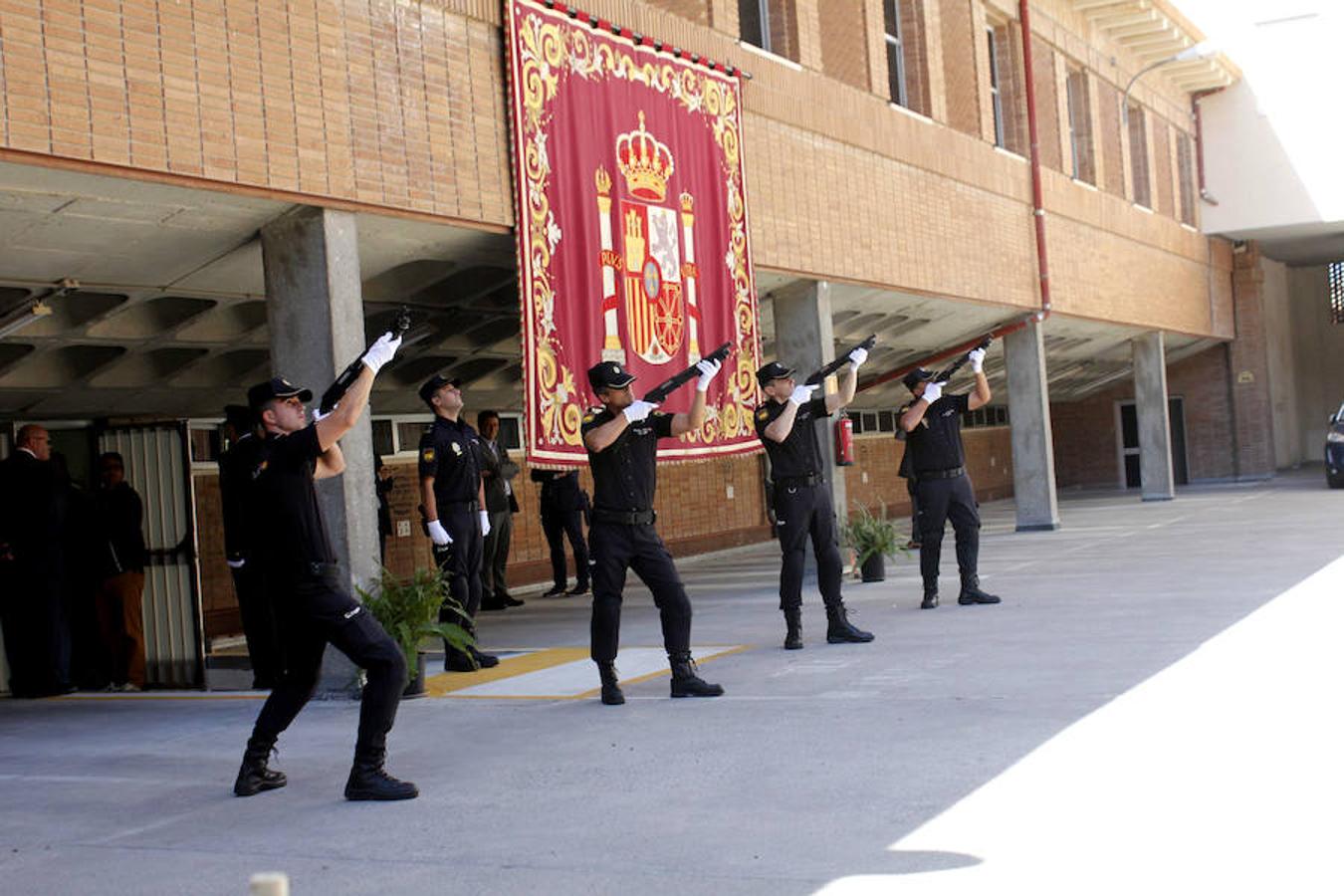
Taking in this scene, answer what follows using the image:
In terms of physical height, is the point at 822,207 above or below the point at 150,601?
above

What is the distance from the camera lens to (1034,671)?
8828 millimetres

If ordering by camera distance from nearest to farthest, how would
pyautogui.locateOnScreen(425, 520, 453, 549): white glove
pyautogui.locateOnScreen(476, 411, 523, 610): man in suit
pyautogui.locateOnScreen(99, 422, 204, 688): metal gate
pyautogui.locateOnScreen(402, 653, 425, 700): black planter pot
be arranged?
pyautogui.locateOnScreen(402, 653, 425, 700): black planter pot
pyautogui.locateOnScreen(425, 520, 453, 549): white glove
pyautogui.locateOnScreen(99, 422, 204, 688): metal gate
pyautogui.locateOnScreen(476, 411, 523, 610): man in suit

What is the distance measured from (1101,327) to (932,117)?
8228 mm

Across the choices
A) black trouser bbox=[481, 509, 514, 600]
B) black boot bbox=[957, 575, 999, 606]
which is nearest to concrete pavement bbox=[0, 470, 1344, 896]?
black boot bbox=[957, 575, 999, 606]

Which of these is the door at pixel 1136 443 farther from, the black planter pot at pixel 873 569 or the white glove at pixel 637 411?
the white glove at pixel 637 411

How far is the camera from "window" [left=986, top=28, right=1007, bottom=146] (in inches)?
877

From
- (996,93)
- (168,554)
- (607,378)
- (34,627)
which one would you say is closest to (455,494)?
(607,378)

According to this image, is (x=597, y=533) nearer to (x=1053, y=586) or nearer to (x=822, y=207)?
(x=1053, y=586)

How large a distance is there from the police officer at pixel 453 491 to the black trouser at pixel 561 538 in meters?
6.15

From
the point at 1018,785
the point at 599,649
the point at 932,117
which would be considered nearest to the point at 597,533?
the point at 599,649

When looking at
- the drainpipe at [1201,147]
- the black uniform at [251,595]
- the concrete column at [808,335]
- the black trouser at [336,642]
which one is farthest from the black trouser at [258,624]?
the drainpipe at [1201,147]

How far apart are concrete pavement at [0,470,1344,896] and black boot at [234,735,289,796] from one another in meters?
0.07

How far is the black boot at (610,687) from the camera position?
29.0 feet

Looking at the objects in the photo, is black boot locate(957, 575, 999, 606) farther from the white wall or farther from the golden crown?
the white wall
